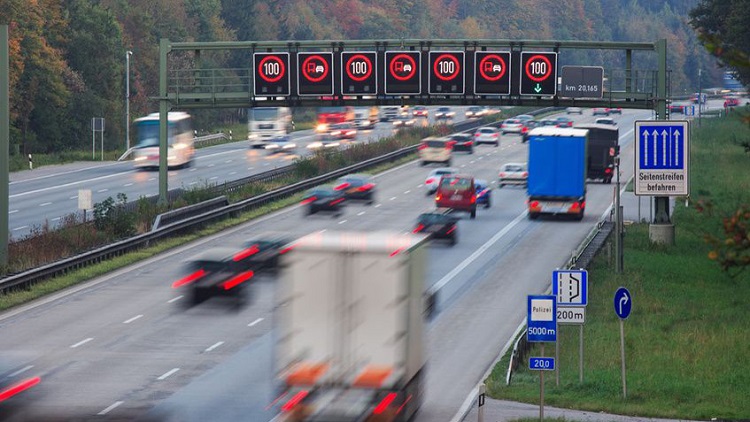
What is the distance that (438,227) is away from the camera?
5638 centimetres

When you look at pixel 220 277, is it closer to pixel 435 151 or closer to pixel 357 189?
pixel 357 189

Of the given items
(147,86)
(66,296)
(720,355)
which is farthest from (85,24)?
(720,355)

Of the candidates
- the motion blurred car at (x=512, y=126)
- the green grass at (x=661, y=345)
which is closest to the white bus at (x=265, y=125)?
the motion blurred car at (x=512, y=126)

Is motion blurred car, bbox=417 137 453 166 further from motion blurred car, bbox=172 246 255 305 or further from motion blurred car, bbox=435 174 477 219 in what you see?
motion blurred car, bbox=172 246 255 305

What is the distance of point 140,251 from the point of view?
159ft

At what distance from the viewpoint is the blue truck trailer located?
2329 inches

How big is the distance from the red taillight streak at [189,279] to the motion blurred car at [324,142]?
188 feet

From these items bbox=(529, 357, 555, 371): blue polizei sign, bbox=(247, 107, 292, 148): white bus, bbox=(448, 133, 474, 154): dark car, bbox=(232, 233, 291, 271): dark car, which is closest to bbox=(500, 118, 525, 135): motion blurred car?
bbox=(448, 133, 474, 154): dark car

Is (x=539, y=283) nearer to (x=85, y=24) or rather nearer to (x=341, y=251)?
(x=341, y=251)

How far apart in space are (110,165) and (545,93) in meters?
45.2

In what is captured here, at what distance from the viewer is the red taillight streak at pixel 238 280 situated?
34.4 metres

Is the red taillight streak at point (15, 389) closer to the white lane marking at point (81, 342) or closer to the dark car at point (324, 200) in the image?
the white lane marking at point (81, 342)

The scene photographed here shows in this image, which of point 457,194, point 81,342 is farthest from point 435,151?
point 81,342

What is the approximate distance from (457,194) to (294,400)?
43211 millimetres
